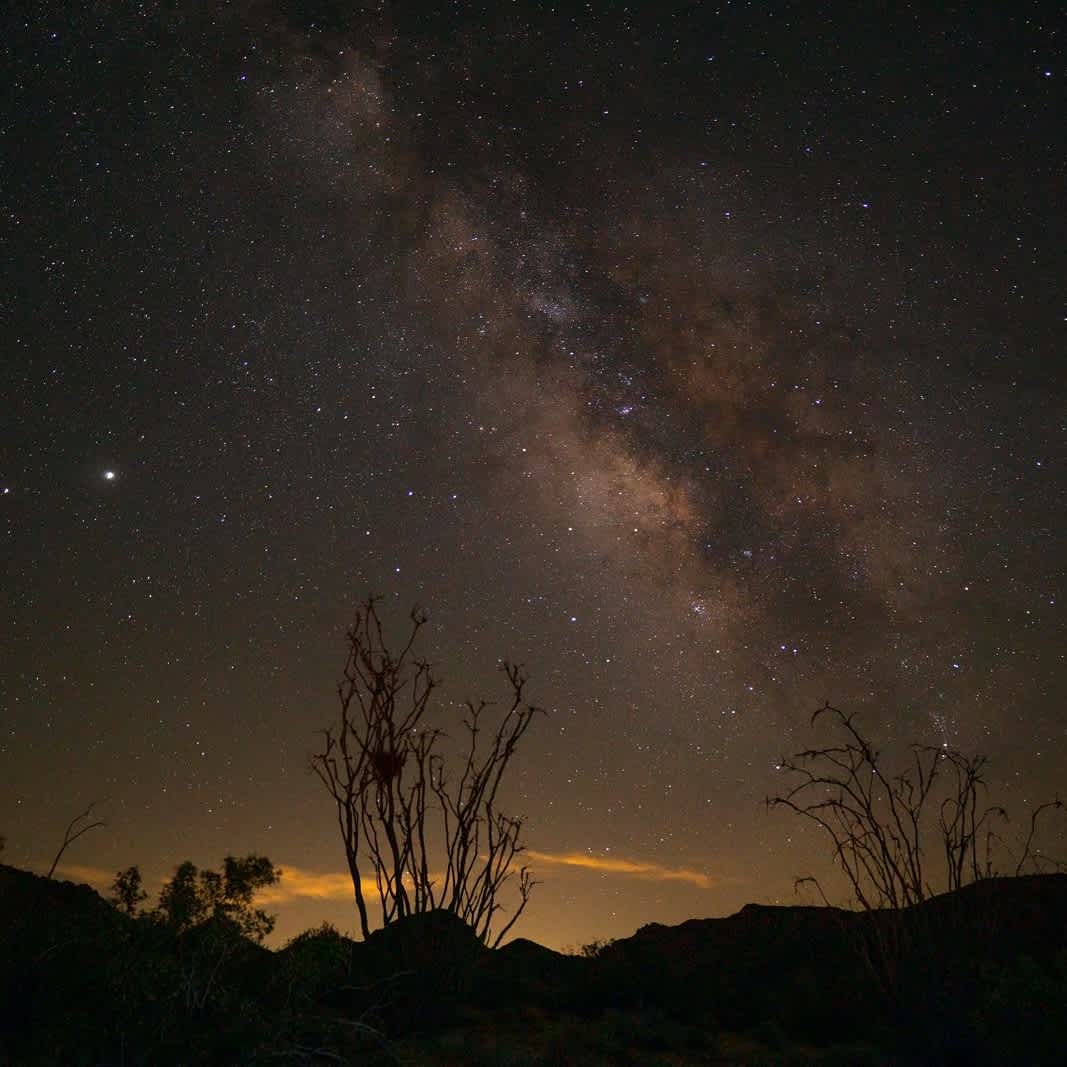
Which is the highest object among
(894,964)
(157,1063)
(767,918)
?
(767,918)

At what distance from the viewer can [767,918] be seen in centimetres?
1526

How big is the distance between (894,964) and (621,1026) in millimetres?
3129

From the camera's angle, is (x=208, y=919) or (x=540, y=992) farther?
(x=540, y=992)

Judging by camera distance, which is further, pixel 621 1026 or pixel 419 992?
pixel 621 1026

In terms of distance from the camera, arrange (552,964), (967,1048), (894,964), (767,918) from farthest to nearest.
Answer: (767,918), (552,964), (894,964), (967,1048)

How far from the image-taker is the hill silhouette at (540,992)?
19.6 ft

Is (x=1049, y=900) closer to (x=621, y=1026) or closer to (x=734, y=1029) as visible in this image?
(x=734, y=1029)

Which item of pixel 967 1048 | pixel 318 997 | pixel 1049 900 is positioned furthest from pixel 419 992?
pixel 1049 900

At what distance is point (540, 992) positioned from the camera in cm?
1127

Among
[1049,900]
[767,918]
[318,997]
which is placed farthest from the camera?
[767,918]

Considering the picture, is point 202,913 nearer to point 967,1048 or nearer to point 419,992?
point 419,992

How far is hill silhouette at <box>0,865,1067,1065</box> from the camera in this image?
5984mm

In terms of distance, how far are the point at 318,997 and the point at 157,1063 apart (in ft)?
12.7

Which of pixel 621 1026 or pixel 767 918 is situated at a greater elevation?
pixel 767 918
